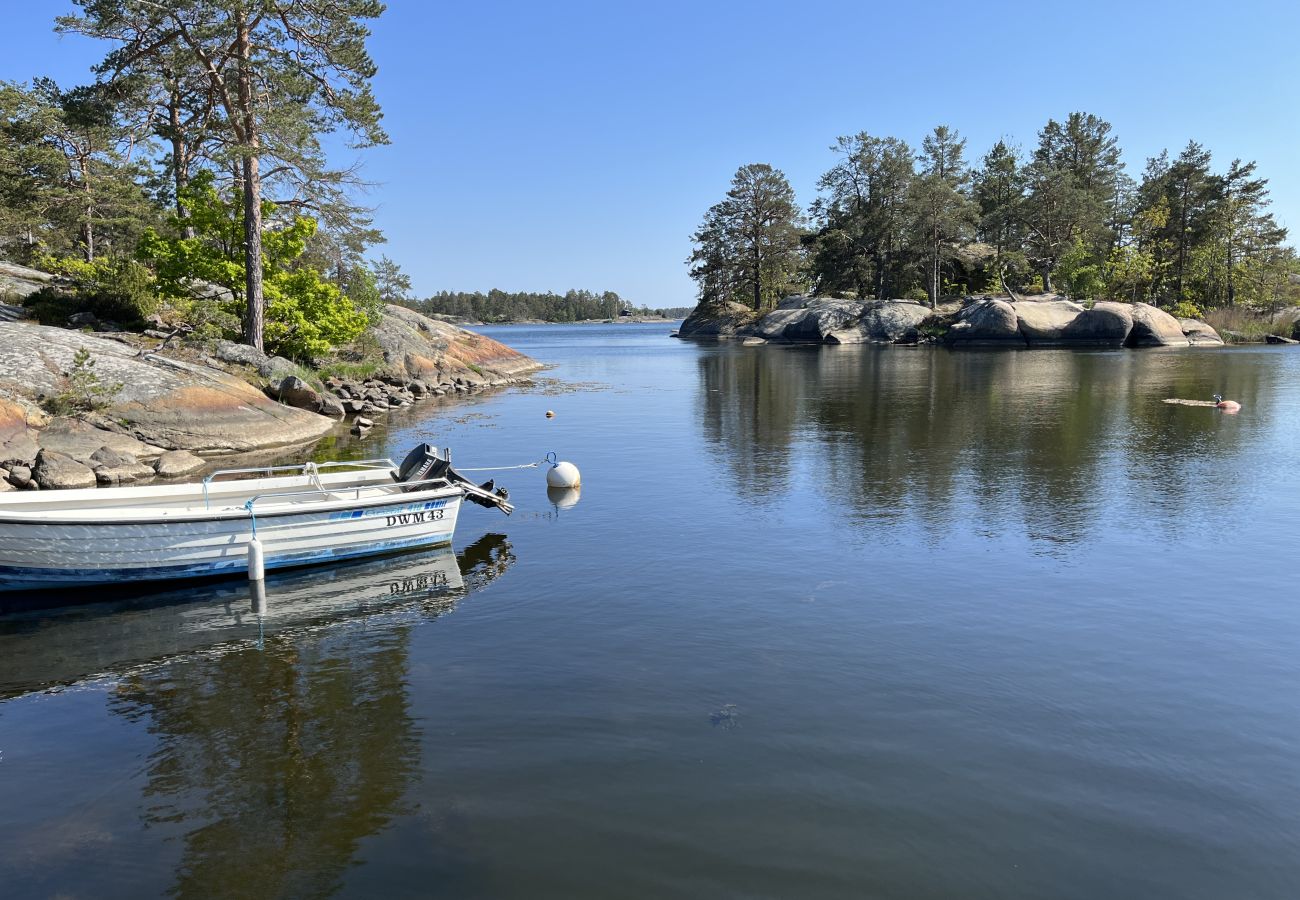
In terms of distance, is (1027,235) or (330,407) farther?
(1027,235)

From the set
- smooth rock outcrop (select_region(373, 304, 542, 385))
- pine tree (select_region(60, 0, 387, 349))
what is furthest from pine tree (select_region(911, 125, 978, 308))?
pine tree (select_region(60, 0, 387, 349))

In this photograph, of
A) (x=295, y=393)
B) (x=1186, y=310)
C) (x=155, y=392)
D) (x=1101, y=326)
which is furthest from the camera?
(x=1186, y=310)

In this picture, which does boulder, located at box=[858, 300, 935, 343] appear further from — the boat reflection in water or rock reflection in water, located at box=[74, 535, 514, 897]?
rock reflection in water, located at box=[74, 535, 514, 897]

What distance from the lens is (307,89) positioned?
2800 centimetres

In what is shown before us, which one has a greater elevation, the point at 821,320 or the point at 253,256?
the point at 821,320

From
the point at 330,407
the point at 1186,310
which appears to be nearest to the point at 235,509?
the point at 330,407

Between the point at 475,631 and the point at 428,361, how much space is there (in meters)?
35.2

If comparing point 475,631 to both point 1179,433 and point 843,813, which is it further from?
point 1179,433

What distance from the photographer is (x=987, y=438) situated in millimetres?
24094

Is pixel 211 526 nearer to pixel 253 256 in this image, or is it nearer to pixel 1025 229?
pixel 253 256

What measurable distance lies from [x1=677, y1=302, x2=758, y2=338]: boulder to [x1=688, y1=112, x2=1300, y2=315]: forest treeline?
12.3 feet

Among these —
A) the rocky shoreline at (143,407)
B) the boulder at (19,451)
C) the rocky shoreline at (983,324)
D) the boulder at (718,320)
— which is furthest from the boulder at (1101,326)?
the boulder at (19,451)

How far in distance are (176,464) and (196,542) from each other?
8969 millimetres

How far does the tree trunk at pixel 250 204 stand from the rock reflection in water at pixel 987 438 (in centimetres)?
1677
